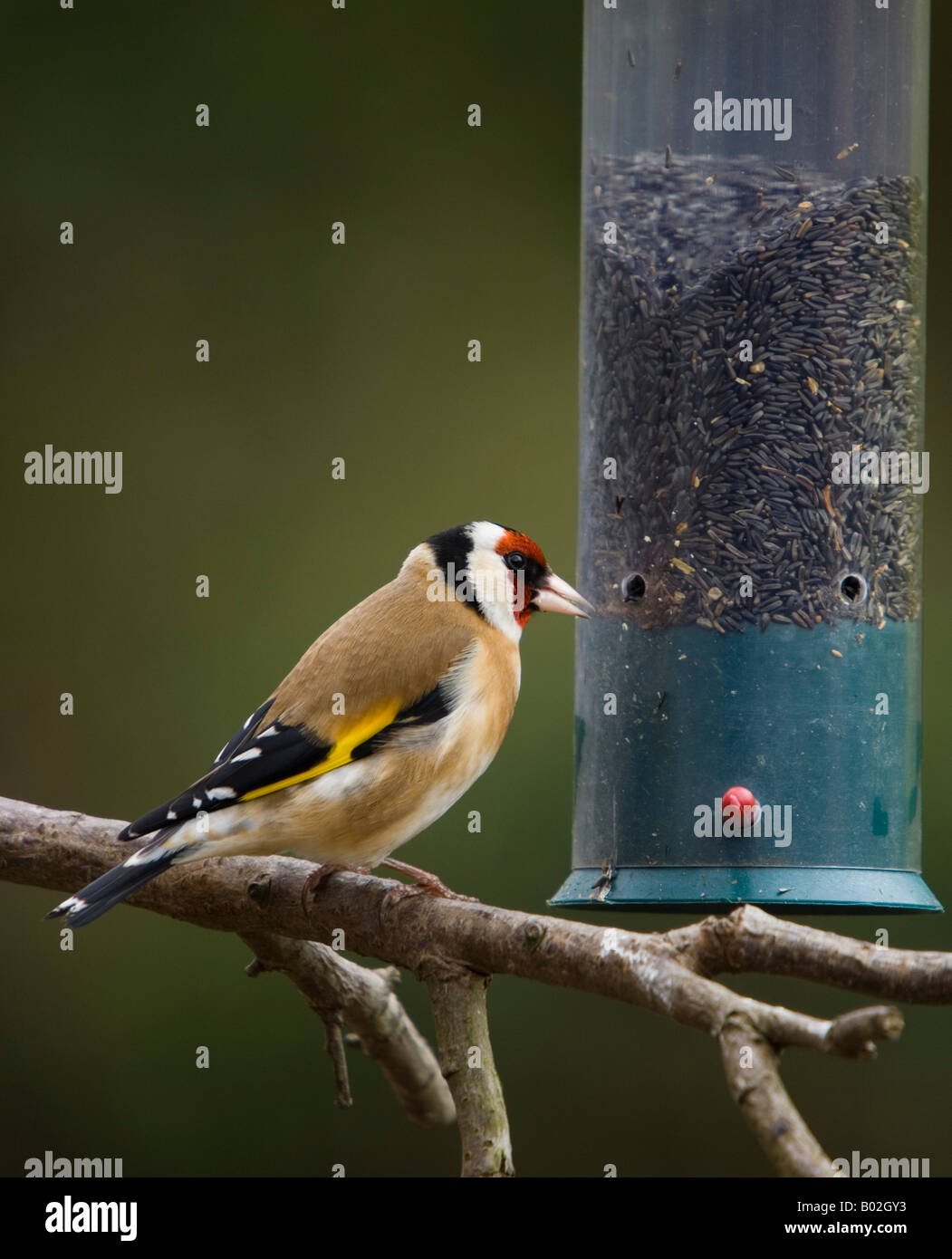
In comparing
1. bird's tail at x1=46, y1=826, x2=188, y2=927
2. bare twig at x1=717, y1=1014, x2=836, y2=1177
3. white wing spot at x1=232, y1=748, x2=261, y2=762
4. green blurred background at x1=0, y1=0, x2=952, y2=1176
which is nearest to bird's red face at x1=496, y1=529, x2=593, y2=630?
white wing spot at x1=232, y1=748, x2=261, y2=762

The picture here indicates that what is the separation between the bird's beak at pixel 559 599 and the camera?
5207 millimetres

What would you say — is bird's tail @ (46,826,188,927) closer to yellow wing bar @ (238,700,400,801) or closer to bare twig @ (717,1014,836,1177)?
yellow wing bar @ (238,700,400,801)

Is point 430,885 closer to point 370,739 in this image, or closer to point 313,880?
point 313,880

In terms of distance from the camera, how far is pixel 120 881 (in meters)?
4.34

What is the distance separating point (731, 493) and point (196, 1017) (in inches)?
198

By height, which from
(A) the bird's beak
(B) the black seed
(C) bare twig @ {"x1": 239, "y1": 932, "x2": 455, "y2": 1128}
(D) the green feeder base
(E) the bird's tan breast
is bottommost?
(C) bare twig @ {"x1": 239, "y1": 932, "x2": 455, "y2": 1128}

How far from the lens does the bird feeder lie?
15.9 feet

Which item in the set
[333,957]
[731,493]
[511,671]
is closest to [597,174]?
[731,493]

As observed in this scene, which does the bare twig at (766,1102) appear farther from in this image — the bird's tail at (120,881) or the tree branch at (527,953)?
the bird's tail at (120,881)

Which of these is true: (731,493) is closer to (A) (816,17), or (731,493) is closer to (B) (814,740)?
(B) (814,740)

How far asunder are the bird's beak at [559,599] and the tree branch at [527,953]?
106 centimetres

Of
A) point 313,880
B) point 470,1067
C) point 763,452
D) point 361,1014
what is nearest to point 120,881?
point 313,880

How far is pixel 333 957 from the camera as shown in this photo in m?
4.90

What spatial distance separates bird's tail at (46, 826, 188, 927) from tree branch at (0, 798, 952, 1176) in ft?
0.82
